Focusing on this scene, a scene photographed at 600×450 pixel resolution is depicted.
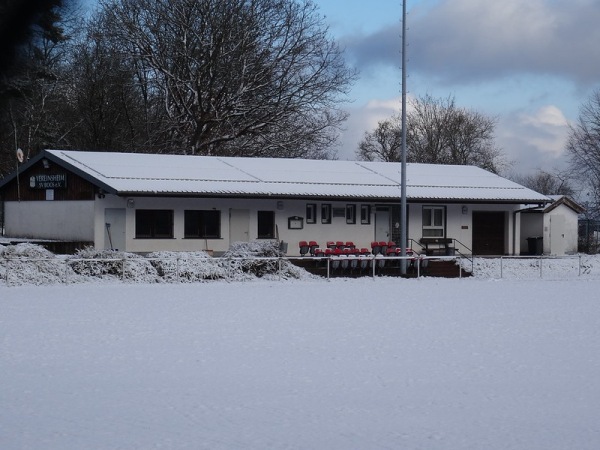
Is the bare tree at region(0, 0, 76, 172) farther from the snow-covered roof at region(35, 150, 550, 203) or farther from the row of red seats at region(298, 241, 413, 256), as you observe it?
the row of red seats at region(298, 241, 413, 256)

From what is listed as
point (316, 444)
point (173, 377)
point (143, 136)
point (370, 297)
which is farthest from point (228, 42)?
point (316, 444)

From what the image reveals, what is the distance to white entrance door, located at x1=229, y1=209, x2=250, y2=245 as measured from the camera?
37312 mm

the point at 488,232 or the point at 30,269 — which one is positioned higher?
the point at 488,232

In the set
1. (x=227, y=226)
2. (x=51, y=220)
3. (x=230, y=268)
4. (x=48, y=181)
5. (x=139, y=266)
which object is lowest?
(x=230, y=268)

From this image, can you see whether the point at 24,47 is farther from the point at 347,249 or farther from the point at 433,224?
the point at 433,224

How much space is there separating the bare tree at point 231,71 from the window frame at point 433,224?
13183 millimetres

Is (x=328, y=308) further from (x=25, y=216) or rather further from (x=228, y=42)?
(x=228, y=42)

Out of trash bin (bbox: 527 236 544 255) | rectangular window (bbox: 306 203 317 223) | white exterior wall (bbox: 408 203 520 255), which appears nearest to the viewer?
rectangular window (bbox: 306 203 317 223)

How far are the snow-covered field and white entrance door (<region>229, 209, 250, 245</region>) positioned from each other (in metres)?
13.7

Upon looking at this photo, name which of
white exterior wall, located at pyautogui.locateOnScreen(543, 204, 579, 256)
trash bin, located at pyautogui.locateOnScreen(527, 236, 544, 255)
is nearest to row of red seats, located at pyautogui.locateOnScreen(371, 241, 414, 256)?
trash bin, located at pyautogui.locateOnScreen(527, 236, 544, 255)

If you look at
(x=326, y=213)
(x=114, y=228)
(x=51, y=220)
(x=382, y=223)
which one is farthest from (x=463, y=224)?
(x=51, y=220)

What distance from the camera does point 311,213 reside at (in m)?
39.1

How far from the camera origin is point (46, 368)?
12688mm

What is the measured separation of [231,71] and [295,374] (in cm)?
3988
